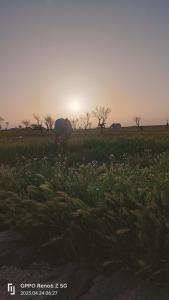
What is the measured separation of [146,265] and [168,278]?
264 millimetres

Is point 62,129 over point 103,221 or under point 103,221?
over

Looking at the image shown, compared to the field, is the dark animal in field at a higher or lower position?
higher

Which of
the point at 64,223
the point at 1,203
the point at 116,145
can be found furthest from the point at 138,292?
the point at 116,145

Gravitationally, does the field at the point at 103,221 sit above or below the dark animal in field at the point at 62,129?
below

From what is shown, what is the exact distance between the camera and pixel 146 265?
4363 millimetres

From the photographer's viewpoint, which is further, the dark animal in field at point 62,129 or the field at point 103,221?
the dark animal in field at point 62,129

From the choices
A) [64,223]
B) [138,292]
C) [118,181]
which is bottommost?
[138,292]

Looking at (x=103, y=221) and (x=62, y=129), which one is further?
(x=62, y=129)

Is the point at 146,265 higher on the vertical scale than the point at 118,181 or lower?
lower

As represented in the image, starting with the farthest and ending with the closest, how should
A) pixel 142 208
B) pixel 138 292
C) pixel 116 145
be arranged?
pixel 116 145 < pixel 142 208 < pixel 138 292

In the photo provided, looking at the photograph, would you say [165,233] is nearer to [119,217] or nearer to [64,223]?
[119,217]

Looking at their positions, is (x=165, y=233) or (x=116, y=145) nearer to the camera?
(x=165, y=233)

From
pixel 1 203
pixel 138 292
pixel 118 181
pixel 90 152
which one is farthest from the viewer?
pixel 90 152

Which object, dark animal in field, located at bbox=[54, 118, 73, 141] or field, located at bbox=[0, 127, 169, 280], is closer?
field, located at bbox=[0, 127, 169, 280]
